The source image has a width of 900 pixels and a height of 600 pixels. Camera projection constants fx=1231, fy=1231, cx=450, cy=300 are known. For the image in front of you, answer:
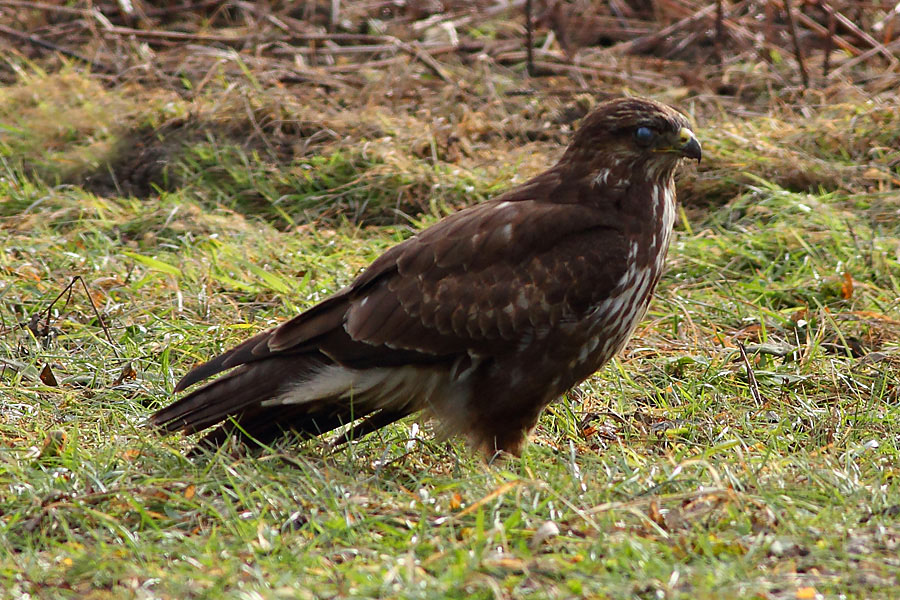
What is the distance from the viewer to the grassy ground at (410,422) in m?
3.19

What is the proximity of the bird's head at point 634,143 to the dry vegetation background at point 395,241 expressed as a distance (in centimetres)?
97

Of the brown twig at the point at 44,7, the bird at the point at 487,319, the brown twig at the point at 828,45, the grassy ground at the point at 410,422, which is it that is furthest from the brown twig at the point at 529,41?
the bird at the point at 487,319

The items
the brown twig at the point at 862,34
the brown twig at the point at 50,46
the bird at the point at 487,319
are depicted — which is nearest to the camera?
the bird at the point at 487,319

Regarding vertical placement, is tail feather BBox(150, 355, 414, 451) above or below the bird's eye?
below

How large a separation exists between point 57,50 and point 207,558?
7.09m

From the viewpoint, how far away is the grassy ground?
3188mm

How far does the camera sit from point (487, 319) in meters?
4.06

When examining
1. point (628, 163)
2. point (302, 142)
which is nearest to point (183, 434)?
point (628, 163)

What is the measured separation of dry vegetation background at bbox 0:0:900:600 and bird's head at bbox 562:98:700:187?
0.97 m

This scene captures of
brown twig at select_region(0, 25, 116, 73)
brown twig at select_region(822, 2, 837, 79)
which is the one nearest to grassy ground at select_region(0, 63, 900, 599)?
brown twig at select_region(0, 25, 116, 73)

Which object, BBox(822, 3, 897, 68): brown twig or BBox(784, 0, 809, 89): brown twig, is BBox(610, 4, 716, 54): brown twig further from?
BBox(784, 0, 809, 89): brown twig

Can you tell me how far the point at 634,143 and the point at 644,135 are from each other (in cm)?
4

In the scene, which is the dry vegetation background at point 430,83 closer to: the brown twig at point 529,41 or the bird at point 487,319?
the brown twig at point 529,41

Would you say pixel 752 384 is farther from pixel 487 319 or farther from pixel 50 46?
pixel 50 46
